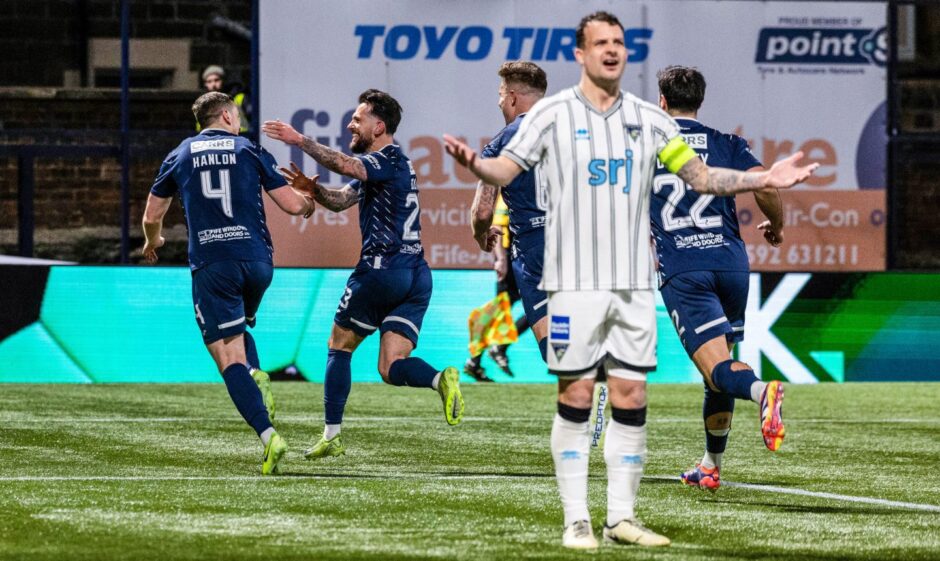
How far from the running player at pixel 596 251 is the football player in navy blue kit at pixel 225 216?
111 inches

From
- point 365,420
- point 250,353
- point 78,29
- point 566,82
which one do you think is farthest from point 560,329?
point 78,29

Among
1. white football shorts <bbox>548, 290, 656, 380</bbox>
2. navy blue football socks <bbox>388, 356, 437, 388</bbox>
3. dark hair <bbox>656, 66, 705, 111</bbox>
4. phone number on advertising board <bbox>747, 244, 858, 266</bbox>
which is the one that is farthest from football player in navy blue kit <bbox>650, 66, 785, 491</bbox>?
phone number on advertising board <bbox>747, 244, 858, 266</bbox>

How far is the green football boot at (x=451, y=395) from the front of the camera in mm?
9055

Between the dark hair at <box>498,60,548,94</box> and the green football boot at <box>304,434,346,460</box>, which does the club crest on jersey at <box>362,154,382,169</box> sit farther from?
the green football boot at <box>304,434,346,460</box>

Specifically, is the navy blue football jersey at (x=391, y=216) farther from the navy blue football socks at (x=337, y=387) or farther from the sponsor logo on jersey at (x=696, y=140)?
the sponsor logo on jersey at (x=696, y=140)

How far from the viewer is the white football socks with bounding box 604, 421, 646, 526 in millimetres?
6348

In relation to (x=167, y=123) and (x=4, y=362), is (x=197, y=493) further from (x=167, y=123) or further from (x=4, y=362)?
(x=167, y=123)

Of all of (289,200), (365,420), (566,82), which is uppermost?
(566,82)

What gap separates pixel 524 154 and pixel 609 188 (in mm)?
342

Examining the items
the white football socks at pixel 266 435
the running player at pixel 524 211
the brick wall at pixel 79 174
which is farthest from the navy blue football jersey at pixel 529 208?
the brick wall at pixel 79 174

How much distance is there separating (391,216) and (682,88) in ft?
6.75

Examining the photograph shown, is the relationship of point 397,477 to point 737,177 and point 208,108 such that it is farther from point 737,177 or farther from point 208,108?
point 737,177

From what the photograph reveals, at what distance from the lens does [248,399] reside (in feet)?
28.6

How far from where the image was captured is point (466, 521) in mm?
6922
